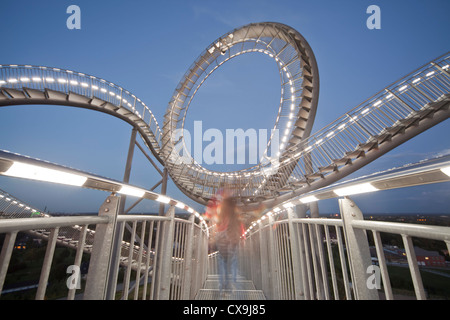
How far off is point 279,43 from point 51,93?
13847 mm

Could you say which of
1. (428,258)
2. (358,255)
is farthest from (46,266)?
(428,258)

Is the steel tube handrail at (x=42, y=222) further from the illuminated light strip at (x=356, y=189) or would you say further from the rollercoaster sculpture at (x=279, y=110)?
the rollercoaster sculpture at (x=279, y=110)

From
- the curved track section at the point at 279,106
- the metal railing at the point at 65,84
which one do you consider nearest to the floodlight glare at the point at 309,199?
the curved track section at the point at 279,106

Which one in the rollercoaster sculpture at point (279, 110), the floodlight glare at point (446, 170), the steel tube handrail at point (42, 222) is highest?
the rollercoaster sculpture at point (279, 110)

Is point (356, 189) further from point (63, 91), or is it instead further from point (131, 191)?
point (63, 91)

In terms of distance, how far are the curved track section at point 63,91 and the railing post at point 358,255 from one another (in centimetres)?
1226

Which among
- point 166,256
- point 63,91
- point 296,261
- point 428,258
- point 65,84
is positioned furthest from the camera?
point 65,84

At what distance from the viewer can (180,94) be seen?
52.9 ft

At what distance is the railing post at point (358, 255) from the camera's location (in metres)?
1.49

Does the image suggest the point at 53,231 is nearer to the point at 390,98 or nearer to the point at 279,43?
the point at 390,98

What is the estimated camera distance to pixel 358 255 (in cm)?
150

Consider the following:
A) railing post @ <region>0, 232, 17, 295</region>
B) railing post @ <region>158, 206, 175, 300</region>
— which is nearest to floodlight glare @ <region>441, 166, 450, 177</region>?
railing post @ <region>0, 232, 17, 295</region>

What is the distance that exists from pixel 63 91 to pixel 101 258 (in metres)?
11.7

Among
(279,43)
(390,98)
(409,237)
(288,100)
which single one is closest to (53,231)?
(409,237)
